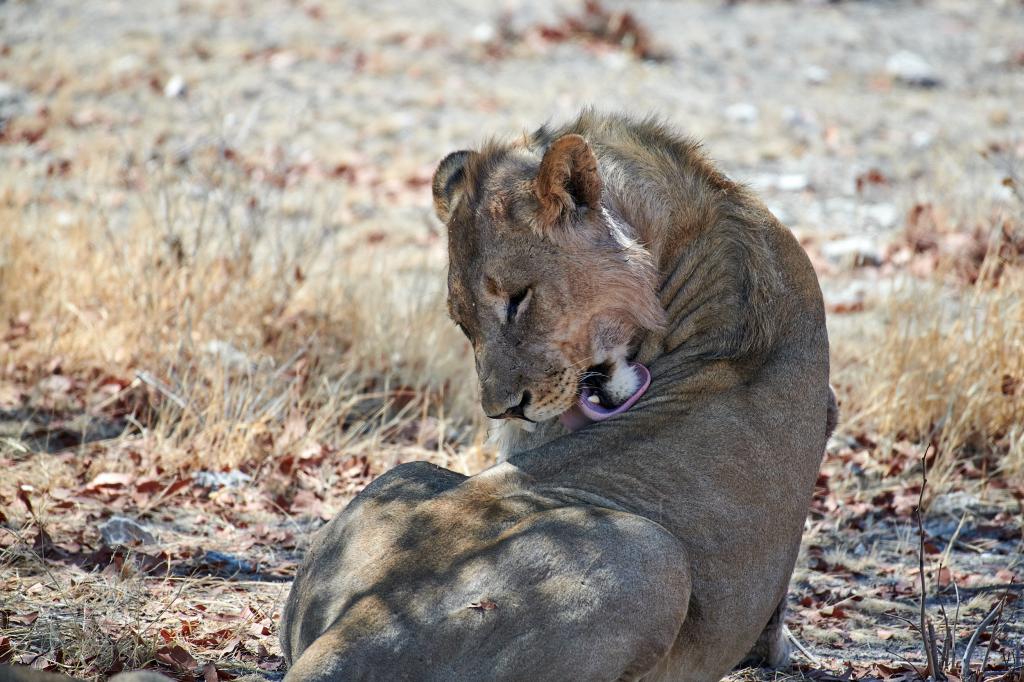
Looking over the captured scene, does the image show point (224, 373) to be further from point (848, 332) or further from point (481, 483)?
point (848, 332)

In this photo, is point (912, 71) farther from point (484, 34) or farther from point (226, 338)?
point (226, 338)

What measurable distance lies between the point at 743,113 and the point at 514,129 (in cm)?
321

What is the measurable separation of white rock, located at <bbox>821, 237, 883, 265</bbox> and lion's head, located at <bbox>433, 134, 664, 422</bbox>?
5270mm

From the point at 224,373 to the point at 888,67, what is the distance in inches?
440

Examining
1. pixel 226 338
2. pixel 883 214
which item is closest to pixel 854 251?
pixel 883 214

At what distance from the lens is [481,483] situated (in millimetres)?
3793

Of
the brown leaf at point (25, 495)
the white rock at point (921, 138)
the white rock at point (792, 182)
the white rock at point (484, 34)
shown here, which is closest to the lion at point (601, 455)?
the brown leaf at point (25, 495)

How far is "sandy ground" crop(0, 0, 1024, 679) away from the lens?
538cm

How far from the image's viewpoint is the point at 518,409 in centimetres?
409

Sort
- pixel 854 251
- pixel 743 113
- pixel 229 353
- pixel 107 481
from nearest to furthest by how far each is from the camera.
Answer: pixel 107 481 → pixel 229 353 → pixel 854 251 → pixel 743 113

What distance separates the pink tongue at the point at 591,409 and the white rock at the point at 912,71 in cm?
1169

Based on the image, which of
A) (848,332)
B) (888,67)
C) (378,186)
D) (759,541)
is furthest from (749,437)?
(888,67)

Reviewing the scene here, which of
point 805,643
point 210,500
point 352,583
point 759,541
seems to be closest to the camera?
point 352,583

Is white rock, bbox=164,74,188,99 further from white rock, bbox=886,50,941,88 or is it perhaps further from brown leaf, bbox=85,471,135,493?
brown leaf, bbox=85,471,135,493
